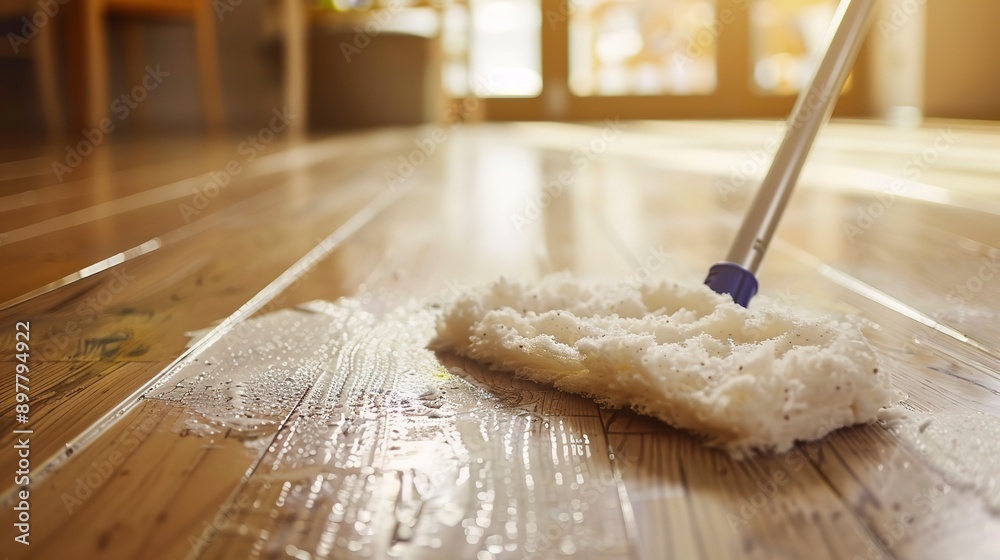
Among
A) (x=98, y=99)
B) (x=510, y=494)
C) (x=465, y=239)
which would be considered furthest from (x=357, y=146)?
(x=510, y=494)

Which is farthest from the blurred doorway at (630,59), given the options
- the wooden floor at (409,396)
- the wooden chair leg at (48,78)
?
the wooden floor at (409,396)

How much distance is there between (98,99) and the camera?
3660mm

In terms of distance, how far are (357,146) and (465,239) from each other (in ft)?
6.90

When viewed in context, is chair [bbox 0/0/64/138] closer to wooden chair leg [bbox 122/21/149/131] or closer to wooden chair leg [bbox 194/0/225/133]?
wooden chair leg [bbox 122/21/149/131]

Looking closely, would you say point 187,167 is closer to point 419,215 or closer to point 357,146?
point 357,146

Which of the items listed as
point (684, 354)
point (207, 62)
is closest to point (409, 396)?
point (684, 354)

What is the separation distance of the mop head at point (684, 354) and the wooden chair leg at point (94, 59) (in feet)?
11.0

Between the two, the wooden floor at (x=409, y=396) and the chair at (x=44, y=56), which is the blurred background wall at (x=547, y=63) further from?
the wooden floor at (x=409, y=396)

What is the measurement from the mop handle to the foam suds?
262 millimetres

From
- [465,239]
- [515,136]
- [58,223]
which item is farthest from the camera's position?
[515,136]

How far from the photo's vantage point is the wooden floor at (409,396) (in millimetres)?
383

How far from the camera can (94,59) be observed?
11.6 feet

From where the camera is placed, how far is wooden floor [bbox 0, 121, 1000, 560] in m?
0.38

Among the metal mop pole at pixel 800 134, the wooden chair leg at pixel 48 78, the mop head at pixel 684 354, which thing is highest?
the wooden chair leg at pixel 48 78
